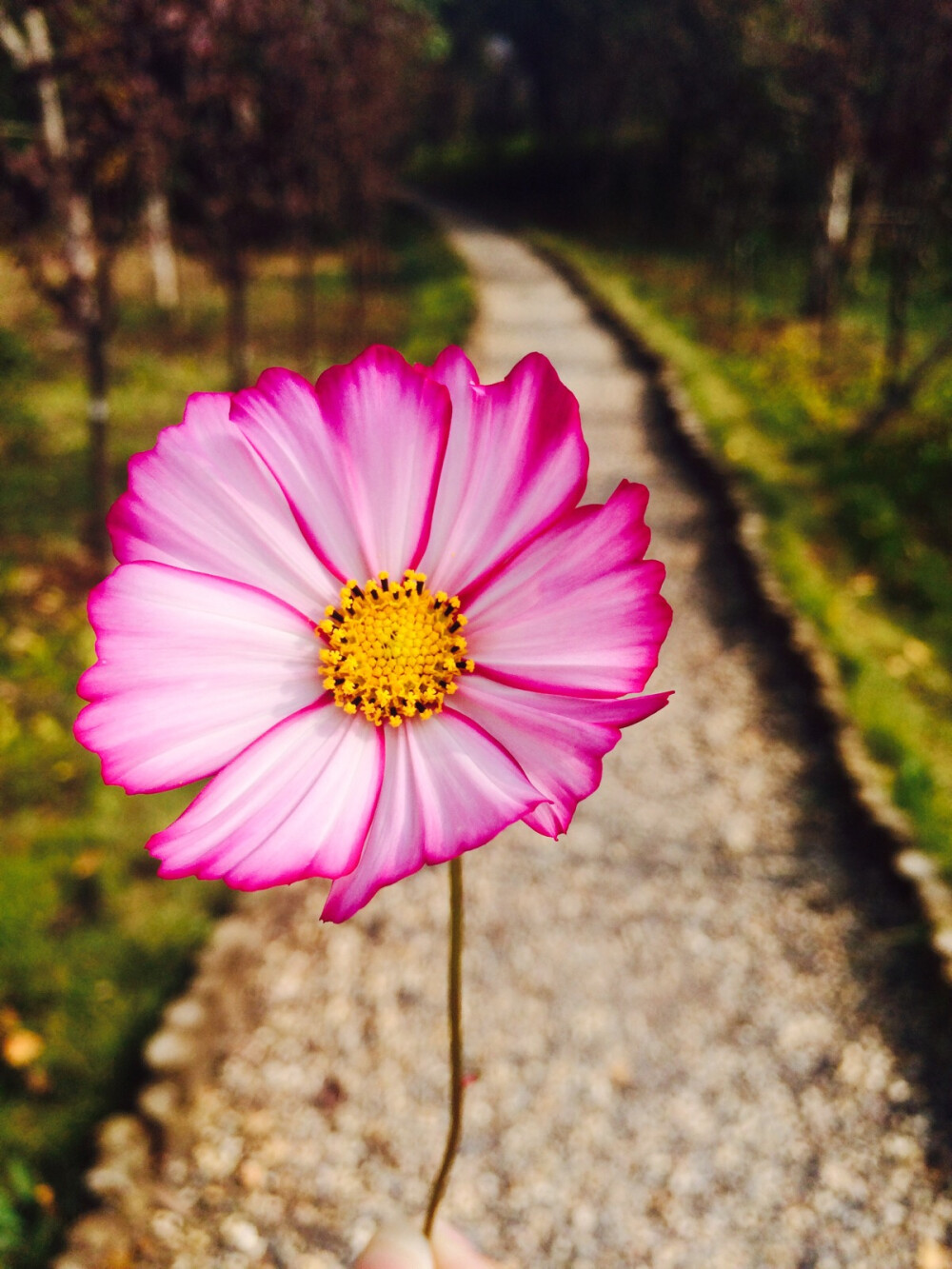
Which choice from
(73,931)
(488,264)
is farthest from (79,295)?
(488,264)

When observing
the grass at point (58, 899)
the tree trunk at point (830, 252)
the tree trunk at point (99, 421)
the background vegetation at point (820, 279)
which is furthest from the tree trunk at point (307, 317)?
the tree trunk at point (830, 252)

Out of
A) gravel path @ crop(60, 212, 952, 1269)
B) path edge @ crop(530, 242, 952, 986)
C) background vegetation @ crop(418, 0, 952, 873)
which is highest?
background vegetation @ crop(418, 0, 952, 873)

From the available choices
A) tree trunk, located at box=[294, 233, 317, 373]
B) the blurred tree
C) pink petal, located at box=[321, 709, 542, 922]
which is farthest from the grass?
tree trunk, located at box=[294, 233, 317, 373]

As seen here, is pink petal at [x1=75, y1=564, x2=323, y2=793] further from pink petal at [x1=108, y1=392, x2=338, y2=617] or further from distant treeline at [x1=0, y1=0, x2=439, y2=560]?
distant treeline at [x1=0, y1=0, x2=439, y2=560]

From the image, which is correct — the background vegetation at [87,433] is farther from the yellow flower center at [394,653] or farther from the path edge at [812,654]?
the path edge at [812,654]

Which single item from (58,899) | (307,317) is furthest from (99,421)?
(307,317)

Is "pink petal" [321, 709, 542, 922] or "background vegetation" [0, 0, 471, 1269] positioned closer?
"pink petal" [321, 709, 542, 922]

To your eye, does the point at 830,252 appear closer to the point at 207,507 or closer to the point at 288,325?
the point at 288,325
